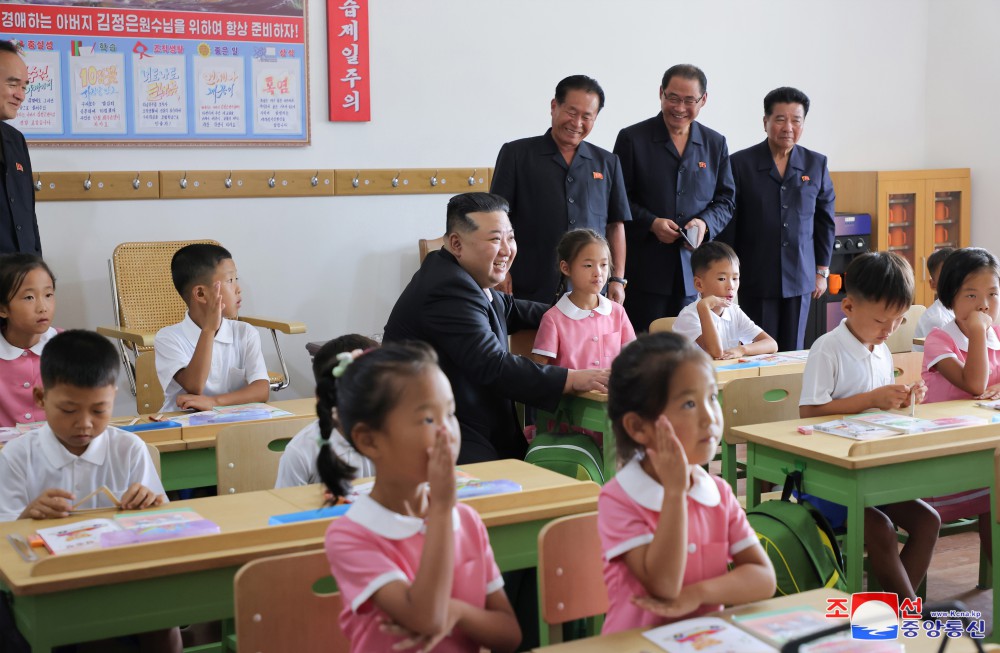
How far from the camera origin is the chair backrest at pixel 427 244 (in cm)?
581

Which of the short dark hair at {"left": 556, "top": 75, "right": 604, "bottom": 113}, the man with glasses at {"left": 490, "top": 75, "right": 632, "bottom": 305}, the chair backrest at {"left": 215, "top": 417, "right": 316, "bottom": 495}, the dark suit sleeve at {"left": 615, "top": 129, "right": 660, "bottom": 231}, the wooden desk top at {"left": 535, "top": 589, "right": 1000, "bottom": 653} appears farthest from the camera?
the dark suit sleeve at {"left": 615, "top": 129, "right": 660, "bottom": 231}

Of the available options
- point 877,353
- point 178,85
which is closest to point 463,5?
point 178,85

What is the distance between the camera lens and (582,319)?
147 inches

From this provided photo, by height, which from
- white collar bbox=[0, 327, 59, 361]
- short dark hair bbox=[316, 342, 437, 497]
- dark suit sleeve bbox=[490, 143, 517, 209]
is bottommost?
white collar bbox=[0, 327, 59, 361]

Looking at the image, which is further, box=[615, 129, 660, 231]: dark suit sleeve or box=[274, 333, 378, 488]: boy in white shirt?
box=[615, 129, 660, 231]: dark suit sleeve

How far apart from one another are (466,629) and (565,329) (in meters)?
2.12

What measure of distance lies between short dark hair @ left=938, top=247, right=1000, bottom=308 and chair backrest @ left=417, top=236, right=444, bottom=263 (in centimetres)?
293

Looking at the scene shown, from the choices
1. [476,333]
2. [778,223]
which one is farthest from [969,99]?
[476,333]

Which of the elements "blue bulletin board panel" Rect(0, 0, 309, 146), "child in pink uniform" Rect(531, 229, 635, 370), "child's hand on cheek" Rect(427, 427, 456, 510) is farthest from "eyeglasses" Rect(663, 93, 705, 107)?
"child's hand on cheek" Rect(427, 427, 456, 510)

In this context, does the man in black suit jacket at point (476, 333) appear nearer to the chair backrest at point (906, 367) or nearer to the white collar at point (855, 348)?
the white collar at point (855, 348)

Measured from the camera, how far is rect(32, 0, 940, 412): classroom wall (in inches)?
207

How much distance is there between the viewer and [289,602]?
177cm

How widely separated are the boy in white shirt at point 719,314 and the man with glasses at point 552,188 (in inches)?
14.3

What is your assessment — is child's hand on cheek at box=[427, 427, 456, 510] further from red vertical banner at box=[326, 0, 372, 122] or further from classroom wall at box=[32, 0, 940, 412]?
red vertical banner at box=[326, 0, 372, 122]
